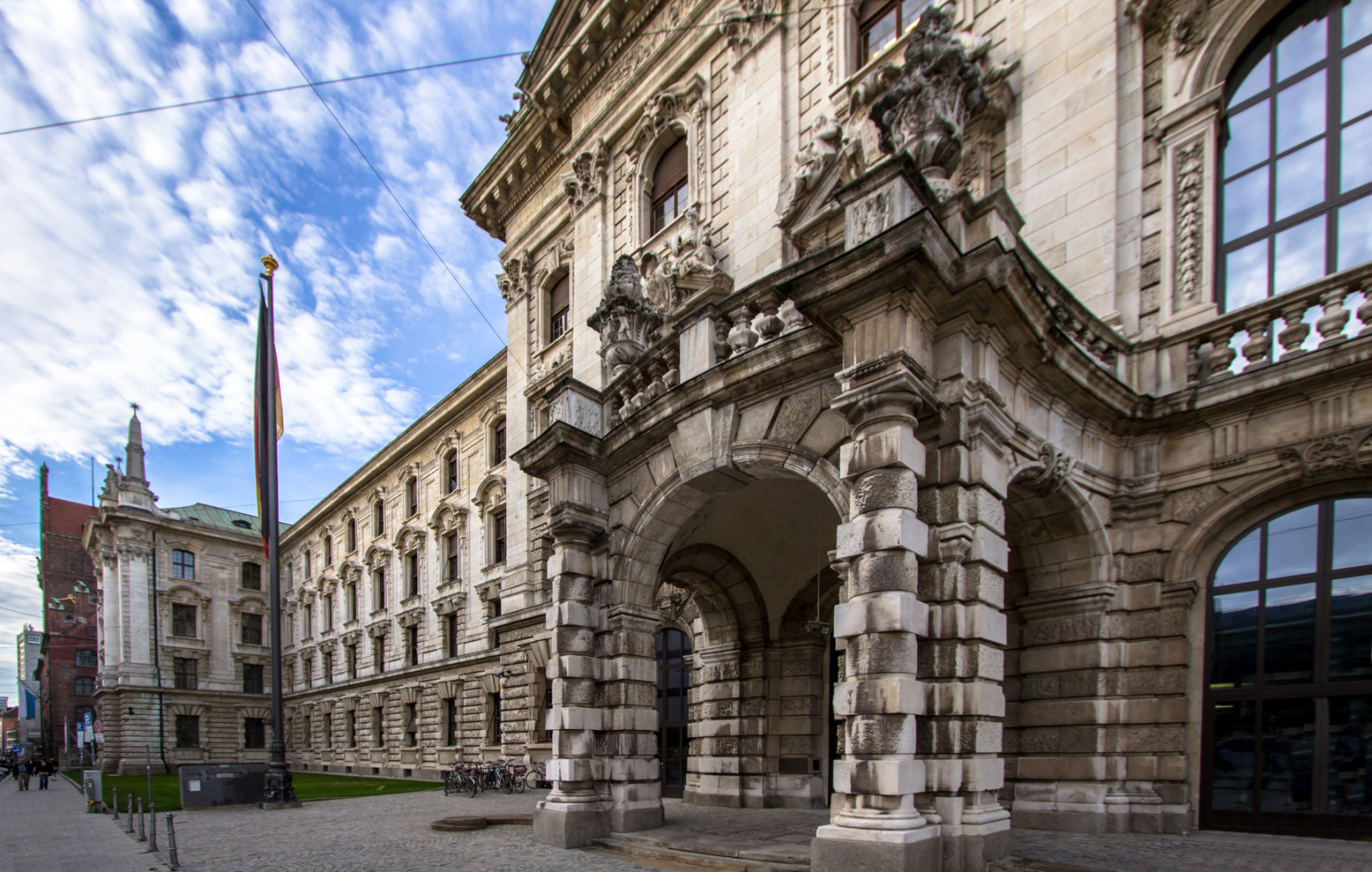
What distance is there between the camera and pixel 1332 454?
29.2 ft

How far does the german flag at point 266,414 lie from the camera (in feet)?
70.0

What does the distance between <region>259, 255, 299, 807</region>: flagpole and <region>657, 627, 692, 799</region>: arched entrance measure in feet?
29.1

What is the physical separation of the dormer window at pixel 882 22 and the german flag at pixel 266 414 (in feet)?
53.1

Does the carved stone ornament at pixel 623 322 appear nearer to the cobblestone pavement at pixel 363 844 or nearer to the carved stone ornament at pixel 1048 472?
the carved stone ornament at pixel 1048 472

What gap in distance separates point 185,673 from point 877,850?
59.4 metres

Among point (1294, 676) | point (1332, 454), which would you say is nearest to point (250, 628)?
point (1294, 676)

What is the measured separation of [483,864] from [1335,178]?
12328 mm

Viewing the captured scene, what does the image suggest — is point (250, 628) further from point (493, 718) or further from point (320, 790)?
point (493, 718)

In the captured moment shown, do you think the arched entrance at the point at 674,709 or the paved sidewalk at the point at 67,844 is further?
the arched entrance at the point at 674,709

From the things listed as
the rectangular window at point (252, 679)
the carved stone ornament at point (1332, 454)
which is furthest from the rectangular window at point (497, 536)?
the rectangular window at point (252, 679)

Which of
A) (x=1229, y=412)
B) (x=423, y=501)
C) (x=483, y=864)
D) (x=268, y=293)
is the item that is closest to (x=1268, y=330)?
(x=1229, y=412)

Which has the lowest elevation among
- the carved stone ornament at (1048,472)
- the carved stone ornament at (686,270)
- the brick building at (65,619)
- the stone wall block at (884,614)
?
the stone wall block at (884,614)

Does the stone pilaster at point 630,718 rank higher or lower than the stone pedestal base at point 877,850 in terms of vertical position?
higher

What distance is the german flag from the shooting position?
70.0 ft
